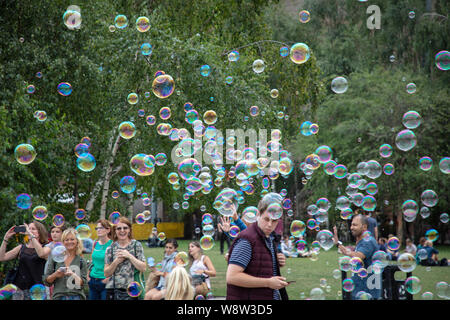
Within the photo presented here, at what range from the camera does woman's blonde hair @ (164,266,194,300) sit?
3.87 m

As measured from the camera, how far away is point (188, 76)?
1068 centimetres

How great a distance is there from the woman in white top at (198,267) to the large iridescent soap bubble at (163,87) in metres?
2.82

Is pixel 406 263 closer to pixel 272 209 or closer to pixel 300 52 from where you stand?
pixel 272 209

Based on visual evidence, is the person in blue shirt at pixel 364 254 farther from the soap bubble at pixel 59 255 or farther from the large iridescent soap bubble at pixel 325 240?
the soap bubble at pixel 59 255

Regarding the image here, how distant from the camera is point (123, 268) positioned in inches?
233

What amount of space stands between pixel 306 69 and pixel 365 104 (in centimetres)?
1275

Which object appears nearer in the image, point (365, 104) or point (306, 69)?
point (306, 69)

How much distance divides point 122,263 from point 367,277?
2593 millimetres

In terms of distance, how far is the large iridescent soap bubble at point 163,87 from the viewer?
953cm

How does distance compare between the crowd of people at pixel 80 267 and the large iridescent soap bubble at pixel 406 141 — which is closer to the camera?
the crowd of people at pixel 80 267

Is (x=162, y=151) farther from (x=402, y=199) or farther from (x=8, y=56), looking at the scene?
(x=402, y=199)

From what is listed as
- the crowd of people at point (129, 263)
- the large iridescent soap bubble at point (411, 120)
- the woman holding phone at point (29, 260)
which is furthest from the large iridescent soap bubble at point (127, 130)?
the large iridescent soap bubble at point (411, 120)
